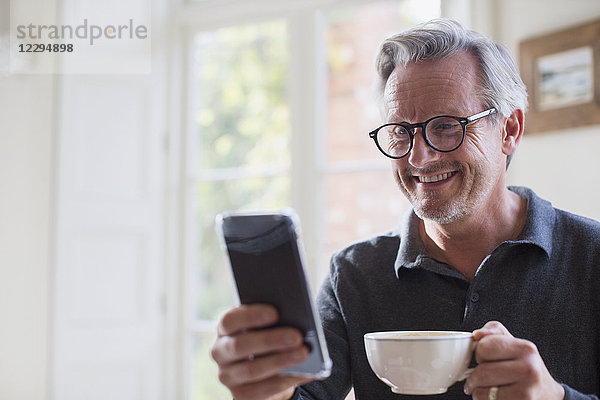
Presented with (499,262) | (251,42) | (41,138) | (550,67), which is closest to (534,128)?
(550,67)

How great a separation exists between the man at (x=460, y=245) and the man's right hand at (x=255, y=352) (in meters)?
0.24

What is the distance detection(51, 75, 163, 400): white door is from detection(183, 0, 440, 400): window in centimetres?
22

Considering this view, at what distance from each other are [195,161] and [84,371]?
1.15m

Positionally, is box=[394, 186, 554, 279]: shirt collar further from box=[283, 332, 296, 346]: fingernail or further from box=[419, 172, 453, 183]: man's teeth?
box=[283, 332, 296, 346]: fingernail

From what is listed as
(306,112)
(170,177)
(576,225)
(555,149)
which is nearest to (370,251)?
(576,225)

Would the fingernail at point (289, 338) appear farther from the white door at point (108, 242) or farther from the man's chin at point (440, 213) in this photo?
the white door at point (108, 242)

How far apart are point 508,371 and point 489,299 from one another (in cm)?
38

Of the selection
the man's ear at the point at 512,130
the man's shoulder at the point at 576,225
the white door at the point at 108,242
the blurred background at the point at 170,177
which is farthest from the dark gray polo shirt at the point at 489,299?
the white door at the point at 108,242

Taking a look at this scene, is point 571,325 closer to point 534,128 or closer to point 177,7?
point 534,128

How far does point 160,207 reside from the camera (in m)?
3.18

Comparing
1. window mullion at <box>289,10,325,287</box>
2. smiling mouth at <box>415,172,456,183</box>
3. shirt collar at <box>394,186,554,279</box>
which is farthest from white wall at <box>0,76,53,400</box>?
smiling mouth at <box>415,172,456,183</box>

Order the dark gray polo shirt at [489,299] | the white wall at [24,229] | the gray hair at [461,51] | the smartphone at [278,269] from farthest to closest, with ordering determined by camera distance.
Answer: the white wall at [24,229], the gray hair at [461,51], the dark gray polo shirt at [489,299], the smartphone at [278,269]

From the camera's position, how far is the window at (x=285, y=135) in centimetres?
286

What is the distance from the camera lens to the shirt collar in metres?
1.24
